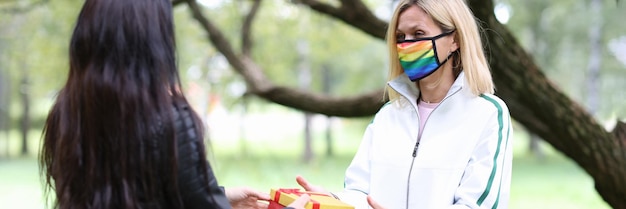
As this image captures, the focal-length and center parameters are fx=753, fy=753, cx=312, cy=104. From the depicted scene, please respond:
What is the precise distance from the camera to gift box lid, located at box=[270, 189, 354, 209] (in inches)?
80.1

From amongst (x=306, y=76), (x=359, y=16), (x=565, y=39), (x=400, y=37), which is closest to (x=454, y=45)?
(x=400, y=37)

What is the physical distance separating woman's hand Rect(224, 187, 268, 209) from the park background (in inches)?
212

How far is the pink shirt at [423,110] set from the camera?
7.64 feet

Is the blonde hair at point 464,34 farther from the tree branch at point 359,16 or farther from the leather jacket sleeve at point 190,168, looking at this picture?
the tree branch at point 359,16

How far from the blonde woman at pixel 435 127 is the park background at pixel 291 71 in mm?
5394

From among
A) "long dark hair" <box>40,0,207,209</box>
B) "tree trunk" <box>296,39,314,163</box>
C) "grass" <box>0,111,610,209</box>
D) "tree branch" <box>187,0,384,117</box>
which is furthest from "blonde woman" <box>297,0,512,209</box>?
"tree trunk" <box>296,39,314,163</box>

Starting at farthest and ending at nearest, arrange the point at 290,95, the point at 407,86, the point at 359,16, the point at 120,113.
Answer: the point at 290,95, the point at 359,16, the point at 407,86, the point at 120,113

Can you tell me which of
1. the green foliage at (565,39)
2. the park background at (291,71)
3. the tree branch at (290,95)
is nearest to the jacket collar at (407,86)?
the tree branch at (290,95)

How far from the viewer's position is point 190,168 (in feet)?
5.96

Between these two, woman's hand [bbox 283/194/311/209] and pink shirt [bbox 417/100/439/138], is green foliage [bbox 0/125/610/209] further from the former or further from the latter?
woman's hand [bbox 283/194/311/209]

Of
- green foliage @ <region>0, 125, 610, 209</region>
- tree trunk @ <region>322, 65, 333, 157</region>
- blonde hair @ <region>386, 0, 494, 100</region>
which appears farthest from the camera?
tree trunk @ <region>322, 65, 333, 157</region>

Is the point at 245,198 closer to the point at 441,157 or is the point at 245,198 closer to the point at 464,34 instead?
the point at 441,157

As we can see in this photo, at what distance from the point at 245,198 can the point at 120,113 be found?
2.12ft

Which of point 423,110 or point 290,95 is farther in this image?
point 290,95
